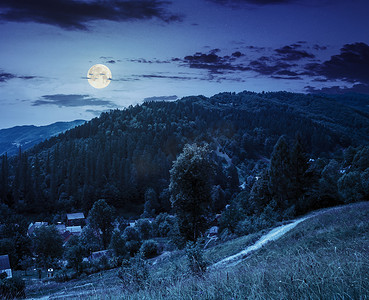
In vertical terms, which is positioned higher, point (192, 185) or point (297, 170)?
point (192, 185)

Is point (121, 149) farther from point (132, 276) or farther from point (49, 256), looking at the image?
point (132, 276)

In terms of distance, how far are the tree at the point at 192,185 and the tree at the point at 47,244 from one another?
29.6 metres

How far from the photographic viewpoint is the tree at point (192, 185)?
78.1 ft

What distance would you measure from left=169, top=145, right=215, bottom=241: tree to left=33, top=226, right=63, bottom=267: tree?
29567 millimetres

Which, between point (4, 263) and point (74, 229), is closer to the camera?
point (4, 263)

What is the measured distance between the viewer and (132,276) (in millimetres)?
6953

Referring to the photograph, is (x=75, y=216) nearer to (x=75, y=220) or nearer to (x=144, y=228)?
(x=75, y=220)

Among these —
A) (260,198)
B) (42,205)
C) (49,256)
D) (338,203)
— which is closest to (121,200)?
(42,205)

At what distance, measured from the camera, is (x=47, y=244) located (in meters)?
45.5

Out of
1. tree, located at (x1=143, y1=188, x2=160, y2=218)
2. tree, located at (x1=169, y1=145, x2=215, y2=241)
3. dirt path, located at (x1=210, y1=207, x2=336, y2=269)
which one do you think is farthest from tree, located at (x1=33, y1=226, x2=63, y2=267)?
tree, located at (x1=143, y1=188, x2=160, y2=218)

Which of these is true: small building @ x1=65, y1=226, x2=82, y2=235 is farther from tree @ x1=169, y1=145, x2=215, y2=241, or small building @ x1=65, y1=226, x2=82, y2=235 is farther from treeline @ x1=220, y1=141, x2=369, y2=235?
tree @ x1=169, y1=145, x2=215, y2=241

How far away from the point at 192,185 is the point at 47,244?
107 feet

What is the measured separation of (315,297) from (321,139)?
19659 cm

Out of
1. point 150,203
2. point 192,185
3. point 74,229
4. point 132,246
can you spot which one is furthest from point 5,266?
point 150,203
